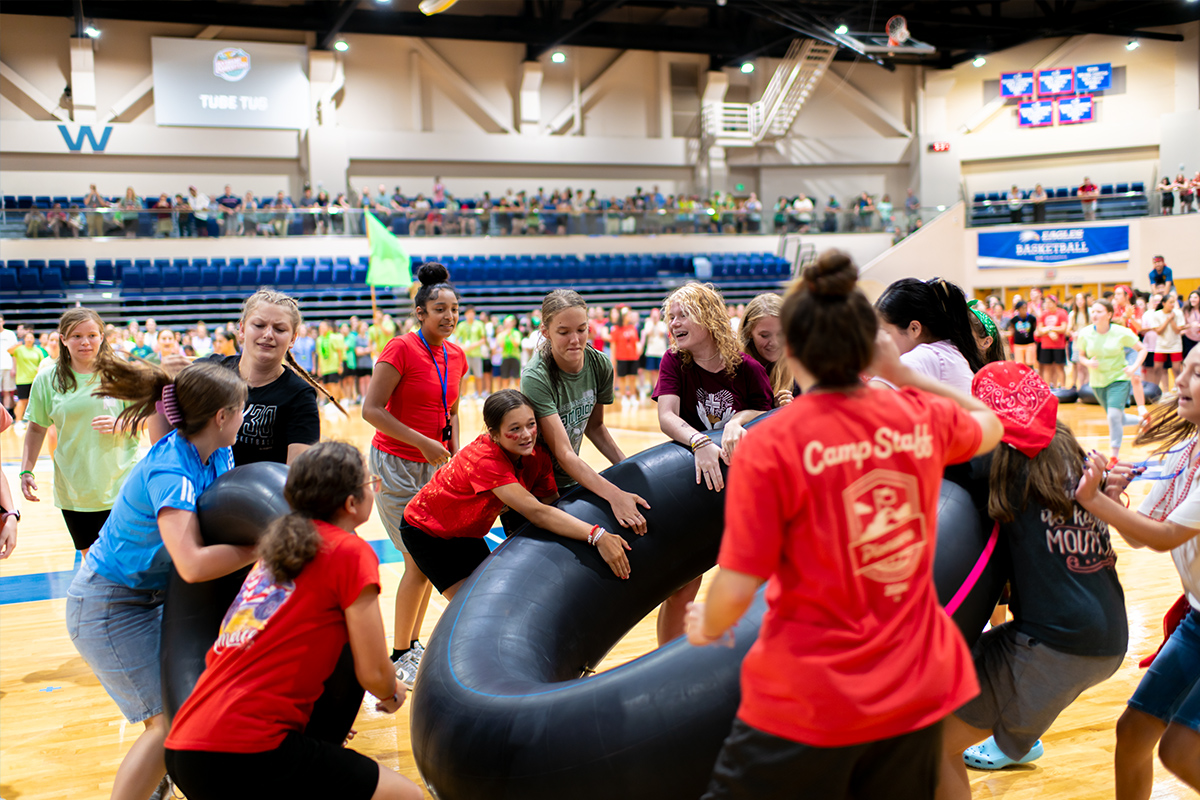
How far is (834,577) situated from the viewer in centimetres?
138

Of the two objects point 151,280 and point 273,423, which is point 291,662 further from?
point 151,280

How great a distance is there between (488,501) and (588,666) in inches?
25.5

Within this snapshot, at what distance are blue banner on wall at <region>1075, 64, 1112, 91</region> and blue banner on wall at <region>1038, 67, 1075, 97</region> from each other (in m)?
0.13

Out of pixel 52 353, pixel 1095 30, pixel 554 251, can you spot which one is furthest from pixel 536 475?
pixel 1095 30

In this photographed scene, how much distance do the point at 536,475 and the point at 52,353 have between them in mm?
10648

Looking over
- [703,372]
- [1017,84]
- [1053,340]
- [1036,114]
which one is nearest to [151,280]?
[1053,340]

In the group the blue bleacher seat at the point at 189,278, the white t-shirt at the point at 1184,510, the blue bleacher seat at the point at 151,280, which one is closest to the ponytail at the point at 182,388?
the white t-shirt at the point at 1184,510

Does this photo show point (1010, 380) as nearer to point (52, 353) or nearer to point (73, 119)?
point (52, 353)

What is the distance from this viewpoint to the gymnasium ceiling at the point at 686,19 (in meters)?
18.9

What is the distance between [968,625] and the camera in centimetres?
210

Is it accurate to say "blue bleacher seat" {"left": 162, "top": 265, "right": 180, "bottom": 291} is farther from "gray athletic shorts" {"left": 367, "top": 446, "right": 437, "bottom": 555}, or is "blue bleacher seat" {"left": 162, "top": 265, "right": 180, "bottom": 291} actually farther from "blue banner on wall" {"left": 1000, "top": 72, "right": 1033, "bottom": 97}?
"blue banner on wall" {"left": 1000, "top": 72, "right": 1033, "bottom": 97}

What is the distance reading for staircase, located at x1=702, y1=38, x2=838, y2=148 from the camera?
72.0 ft

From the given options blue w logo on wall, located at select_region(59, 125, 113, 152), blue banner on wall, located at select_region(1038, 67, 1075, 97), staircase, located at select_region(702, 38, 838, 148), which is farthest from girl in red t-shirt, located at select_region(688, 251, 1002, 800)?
blue banner on wall, located at select_region(1038, 67, 1075, 97)

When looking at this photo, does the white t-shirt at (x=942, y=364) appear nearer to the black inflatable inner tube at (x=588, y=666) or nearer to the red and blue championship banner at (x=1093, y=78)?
the black inflatable inner tube at (x=588, y=666)
